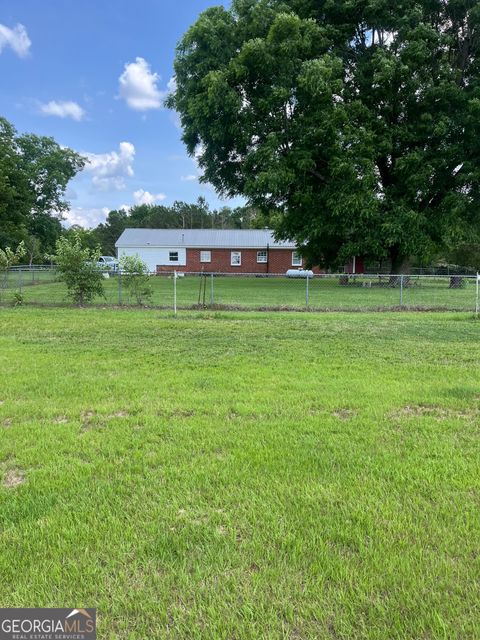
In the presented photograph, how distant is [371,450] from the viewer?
10.9 feet

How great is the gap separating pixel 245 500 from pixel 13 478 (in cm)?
164

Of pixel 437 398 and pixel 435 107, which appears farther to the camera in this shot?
pixel 435 107

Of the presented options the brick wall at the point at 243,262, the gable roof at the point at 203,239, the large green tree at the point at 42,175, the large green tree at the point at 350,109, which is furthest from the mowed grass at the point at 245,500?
the large green tree at the point at 42,175

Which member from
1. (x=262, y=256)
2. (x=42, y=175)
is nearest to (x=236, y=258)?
(x=262, y=256)

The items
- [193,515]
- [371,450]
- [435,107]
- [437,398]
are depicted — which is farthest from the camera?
[435,107]

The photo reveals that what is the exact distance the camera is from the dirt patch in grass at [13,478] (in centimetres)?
288

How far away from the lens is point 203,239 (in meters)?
39.1

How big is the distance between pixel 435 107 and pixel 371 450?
2276cm

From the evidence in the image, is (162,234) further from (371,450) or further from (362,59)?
(371,450)

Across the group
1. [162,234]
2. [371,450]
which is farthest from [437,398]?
[162,234]

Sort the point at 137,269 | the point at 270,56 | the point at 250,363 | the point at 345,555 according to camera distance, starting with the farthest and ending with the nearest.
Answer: the point at 270,56, the point at 137,269, the point at 250,363, the point at 345,555

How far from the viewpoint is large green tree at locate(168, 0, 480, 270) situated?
19.8 metres

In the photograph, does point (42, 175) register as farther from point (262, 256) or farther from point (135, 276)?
point (135, 276)

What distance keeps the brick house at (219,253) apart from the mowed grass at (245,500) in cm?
3295
